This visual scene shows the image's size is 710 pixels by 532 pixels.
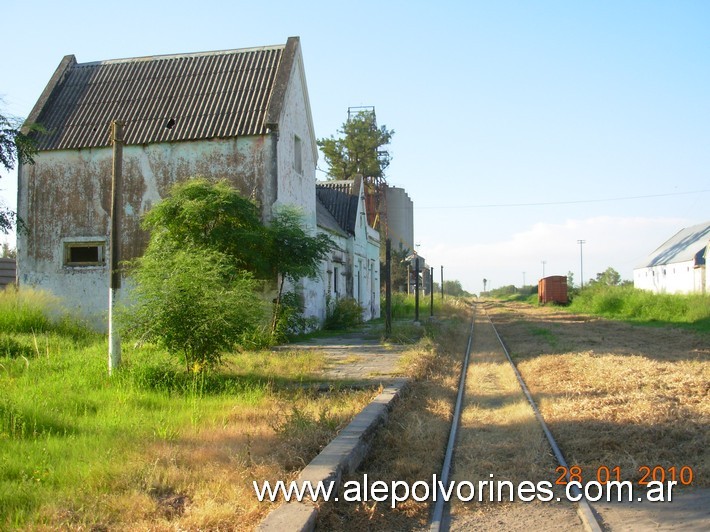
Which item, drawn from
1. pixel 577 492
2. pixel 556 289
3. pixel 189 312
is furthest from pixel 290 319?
pixel 556 289

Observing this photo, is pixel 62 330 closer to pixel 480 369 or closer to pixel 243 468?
pixel 480 369

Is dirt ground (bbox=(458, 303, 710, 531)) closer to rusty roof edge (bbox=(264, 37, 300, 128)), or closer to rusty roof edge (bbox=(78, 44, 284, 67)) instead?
rusty roof edge (bbox=(264, 37, 300, 128))

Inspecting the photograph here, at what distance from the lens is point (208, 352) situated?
968 centimetres

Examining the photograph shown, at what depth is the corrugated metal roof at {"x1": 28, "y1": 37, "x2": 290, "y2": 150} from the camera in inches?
735

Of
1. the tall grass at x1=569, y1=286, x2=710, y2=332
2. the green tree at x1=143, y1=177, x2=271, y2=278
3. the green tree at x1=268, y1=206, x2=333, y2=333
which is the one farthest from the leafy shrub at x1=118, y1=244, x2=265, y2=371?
the tall grass at x1=569, y1=286, x2=710, y2=332

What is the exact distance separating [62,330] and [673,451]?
557 inches

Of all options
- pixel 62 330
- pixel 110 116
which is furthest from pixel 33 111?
pixel 62 330

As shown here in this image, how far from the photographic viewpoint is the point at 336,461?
5457mm

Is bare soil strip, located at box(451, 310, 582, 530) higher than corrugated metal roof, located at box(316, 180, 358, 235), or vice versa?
corrugated metal roof, located at box(316, 180, 358, 235)

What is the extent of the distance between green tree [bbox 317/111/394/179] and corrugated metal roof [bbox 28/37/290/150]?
35.2 metres

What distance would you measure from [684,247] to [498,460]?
48.3 meters

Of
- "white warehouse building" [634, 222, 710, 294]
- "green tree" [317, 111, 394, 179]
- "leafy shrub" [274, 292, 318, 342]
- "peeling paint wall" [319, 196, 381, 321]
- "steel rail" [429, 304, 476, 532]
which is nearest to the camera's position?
"steel rail" [429, 304, 476, 532]

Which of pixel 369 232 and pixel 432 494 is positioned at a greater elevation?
pixel 369 232

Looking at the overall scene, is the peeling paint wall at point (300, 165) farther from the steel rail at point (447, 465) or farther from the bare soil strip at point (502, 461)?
the bare soil strip at point (502, 461)
